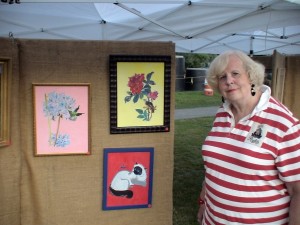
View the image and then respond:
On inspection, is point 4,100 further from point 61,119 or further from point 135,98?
point 135,98

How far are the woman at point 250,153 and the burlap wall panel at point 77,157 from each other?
87 centimetres

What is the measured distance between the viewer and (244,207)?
5.01ft

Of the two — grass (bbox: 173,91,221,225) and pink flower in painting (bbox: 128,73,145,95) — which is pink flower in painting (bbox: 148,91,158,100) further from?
grass (bbox: 173,91,221,225)

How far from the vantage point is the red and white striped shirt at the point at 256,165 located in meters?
1.40

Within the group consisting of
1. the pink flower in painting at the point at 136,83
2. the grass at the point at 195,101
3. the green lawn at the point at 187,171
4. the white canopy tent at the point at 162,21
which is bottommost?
the green lawn at the point at 187,171

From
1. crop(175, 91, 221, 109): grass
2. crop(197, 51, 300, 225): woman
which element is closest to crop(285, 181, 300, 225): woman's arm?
crop(197, 51, 300, 225): woman

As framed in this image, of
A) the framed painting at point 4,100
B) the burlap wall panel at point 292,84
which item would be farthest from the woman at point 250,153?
the burlap wall panel at point 292,84

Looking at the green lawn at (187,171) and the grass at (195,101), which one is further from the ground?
the grass at (195,101)

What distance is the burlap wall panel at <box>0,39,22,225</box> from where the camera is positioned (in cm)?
222

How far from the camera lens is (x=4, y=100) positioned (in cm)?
217

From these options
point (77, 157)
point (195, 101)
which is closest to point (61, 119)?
point (77, 157)

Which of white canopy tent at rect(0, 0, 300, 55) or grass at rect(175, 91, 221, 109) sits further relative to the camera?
grass at rect(175, 91, 221, 109)

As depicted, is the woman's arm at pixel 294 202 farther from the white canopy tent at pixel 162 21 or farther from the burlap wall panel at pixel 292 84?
the burlap wall panel at pixel 292 84

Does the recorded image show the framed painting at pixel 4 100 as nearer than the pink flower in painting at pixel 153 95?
Yes
